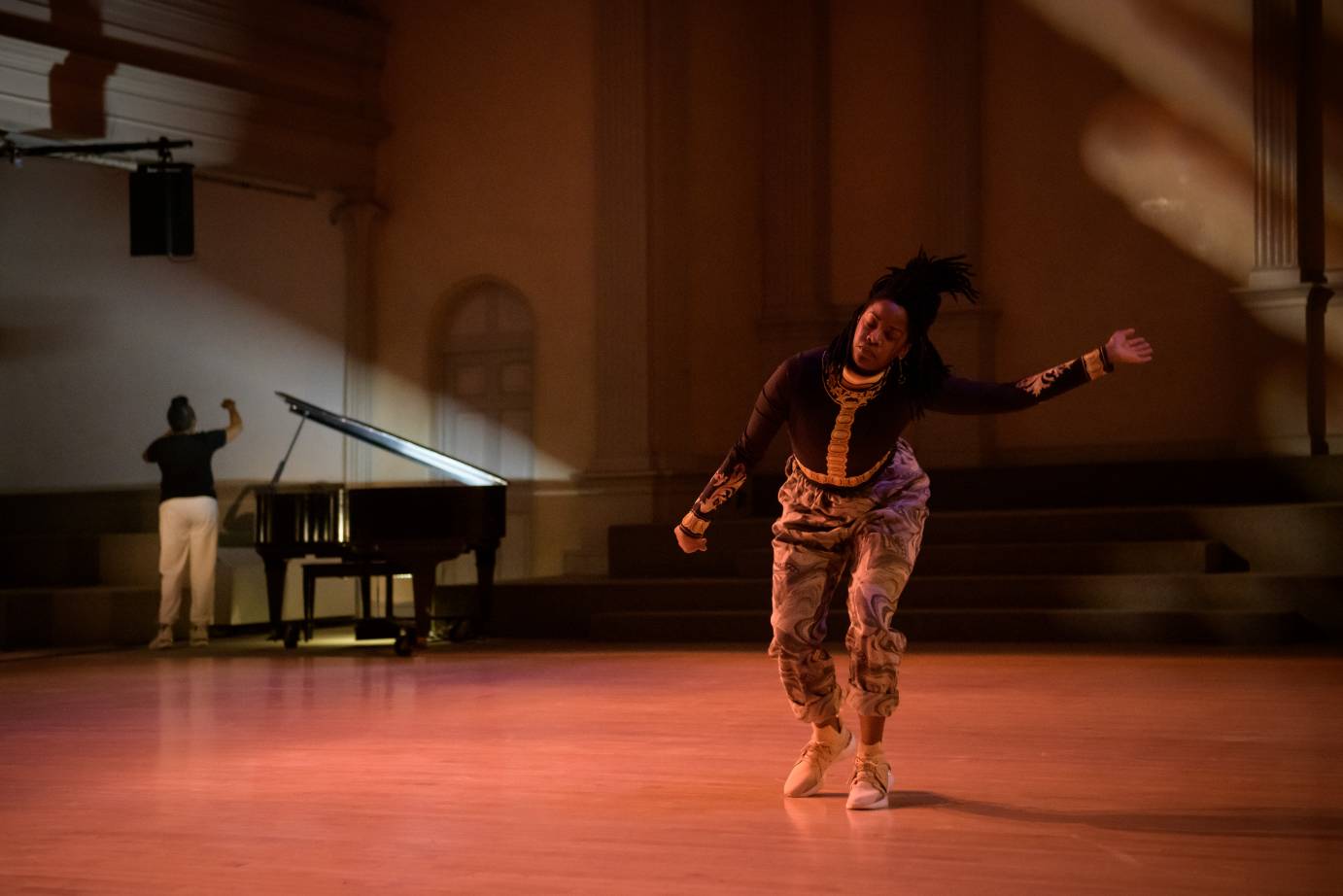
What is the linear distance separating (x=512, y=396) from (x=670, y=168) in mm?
2051

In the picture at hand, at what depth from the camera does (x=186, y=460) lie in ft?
35.2

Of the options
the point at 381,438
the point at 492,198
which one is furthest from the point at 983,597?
the point at 492,198

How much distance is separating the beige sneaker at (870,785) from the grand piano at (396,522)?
5469 millimetres

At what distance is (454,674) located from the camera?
8477 mm

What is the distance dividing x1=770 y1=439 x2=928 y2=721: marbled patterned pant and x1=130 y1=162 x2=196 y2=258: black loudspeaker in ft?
24.2

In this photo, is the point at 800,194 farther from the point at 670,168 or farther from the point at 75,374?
the point at 75,374

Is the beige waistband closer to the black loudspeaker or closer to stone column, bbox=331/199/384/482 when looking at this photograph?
the black loudspeaker

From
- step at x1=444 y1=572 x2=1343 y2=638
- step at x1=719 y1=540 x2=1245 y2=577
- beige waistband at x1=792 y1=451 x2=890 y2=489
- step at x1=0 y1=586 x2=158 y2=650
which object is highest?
beige waistband at x1=792 y1=451 x2=890 y2=489

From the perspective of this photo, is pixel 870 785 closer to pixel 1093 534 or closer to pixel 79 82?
pixel 1093 534

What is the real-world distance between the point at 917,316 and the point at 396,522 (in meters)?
5.71

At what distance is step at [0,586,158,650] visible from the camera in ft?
36.1

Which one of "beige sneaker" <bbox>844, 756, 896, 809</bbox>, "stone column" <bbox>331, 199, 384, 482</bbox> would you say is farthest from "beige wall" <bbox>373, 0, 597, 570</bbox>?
"beige sneaker" <bbox>844, 756, 896, 809</bbox>

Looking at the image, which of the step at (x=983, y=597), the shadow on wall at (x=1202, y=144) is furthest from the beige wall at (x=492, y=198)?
the shadow on wall at (x=1202, y=144)

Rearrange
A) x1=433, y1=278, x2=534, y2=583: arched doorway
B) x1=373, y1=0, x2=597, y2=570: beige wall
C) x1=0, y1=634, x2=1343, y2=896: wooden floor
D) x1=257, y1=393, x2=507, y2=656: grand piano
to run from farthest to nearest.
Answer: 1. x1=433, y1=278, x2=534, y2=583: arched doorway
2. x1=373, y1=0, x2=597, y2=570: beige wall
3. x1=257, y1=393, x2=507, y2=656: grand piano
4. x1=0, y1=634, x2=1343, y2=896: wooden floor
